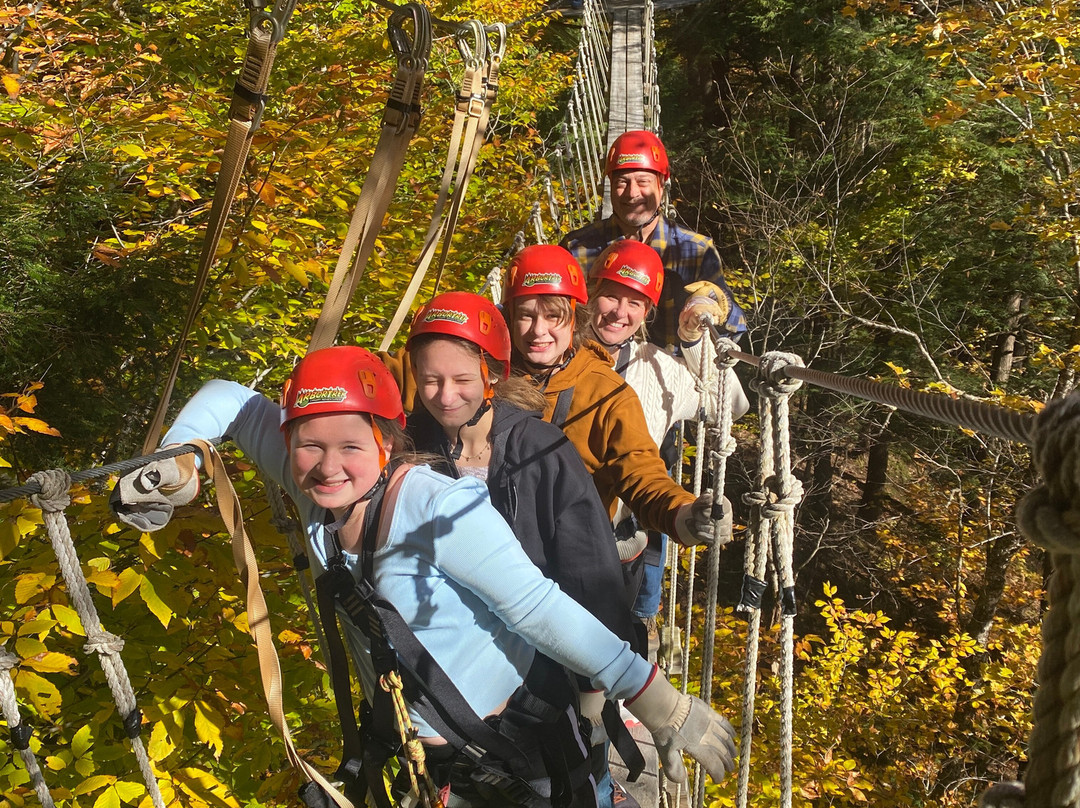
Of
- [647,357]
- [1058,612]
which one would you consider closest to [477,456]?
[647,357]

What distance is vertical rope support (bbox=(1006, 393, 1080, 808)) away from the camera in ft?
2.09

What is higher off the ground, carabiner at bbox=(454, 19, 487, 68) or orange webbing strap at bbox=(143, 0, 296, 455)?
carabiner at bbox=(454, 19, 487, 68)

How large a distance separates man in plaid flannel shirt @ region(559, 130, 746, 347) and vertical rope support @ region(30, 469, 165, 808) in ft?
7.70

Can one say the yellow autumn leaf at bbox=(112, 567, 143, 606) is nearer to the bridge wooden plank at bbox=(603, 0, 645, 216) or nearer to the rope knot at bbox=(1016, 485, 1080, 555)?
the rope knot at bbox=(1016, 485, 1080, 555)

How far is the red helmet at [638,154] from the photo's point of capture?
3.19m

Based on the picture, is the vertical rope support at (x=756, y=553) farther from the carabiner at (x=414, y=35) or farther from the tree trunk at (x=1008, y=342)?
the tree trunk at (x=1008, y=342)

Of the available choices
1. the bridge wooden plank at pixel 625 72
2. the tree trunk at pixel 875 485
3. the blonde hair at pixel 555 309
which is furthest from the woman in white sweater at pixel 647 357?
the tree trunk at pixel 875 485

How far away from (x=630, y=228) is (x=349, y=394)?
2093mm

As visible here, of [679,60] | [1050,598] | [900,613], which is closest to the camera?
[1050,598]

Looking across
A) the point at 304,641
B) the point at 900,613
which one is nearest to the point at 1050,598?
the point at 304,641

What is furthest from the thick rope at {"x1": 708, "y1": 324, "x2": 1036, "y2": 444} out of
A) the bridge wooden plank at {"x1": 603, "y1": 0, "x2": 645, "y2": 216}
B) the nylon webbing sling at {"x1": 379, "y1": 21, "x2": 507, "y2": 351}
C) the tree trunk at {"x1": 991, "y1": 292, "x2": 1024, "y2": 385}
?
the tree trunk at {"x1": 991, "y1": 292, "x2": 1024, "y2": 385}

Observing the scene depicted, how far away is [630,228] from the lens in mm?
3254

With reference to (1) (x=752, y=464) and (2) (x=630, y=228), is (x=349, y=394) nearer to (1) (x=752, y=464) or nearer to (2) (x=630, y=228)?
(2) (x=630, y=228)

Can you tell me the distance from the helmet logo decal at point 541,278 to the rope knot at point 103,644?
136 cm
